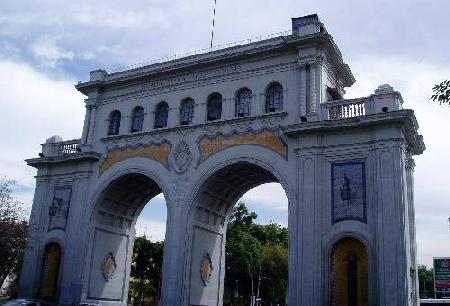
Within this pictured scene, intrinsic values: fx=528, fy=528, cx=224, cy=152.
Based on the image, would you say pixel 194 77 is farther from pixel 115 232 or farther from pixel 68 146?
pixel 115 232

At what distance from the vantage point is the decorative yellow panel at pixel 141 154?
26.7m

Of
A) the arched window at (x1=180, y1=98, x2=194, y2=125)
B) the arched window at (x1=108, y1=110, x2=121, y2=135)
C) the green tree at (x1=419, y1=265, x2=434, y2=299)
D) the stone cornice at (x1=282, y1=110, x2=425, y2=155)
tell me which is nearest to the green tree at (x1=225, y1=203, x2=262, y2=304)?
the arched window at (x1=108, y1=110, x2=121, y2=135)

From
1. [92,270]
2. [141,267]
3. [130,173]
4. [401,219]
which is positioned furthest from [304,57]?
[141,267]

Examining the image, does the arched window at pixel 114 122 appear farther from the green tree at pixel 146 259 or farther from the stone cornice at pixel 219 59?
the green tree at pixel 146 259

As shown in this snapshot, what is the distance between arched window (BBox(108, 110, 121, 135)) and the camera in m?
29.4

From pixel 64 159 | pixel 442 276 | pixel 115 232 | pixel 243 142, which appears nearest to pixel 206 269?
pixel 115 232

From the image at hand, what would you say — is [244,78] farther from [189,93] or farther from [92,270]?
[92,270]

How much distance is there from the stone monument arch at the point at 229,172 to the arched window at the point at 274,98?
0.23 feet

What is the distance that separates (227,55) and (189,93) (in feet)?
9.36

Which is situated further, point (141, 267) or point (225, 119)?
point (141, 267)

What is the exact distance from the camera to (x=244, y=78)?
25656mm

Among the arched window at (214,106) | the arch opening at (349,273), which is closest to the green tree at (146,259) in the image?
the arched window at (214,106)

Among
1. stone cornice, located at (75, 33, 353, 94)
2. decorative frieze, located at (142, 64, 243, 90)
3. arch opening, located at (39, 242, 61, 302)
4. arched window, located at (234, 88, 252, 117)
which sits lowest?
arch opening, located at (39, 242, 61, 302)

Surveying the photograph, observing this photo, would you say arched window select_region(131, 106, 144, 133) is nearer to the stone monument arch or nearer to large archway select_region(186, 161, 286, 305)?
the stone monument arch
